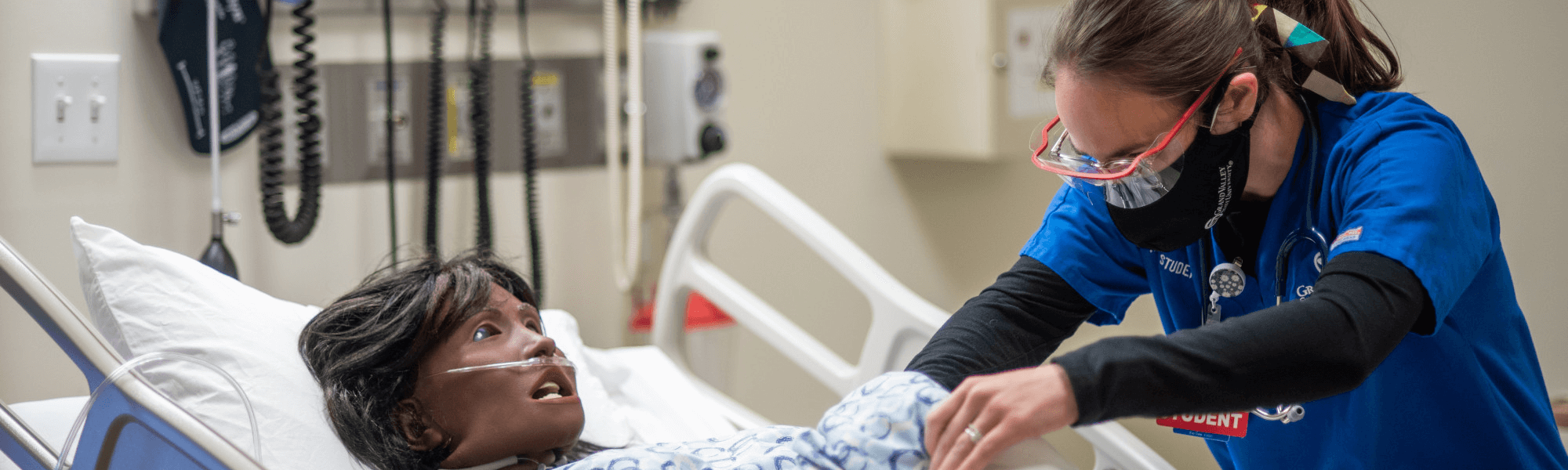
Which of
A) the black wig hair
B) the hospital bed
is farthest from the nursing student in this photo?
the black wig hair

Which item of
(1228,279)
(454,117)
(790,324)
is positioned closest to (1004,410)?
(1228,279)

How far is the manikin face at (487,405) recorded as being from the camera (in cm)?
127

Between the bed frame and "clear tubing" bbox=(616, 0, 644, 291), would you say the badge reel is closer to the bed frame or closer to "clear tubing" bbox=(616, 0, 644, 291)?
the bed frame

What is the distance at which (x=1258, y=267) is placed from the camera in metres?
1.17

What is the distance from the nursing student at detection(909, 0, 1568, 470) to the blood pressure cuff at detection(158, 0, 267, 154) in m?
1.38

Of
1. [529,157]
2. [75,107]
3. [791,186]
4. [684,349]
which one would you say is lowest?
[684,349]

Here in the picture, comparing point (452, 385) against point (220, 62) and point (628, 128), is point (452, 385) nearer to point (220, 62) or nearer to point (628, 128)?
point (220, 62)

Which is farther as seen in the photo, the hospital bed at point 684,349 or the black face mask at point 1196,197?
the black face mask at point 1196,197

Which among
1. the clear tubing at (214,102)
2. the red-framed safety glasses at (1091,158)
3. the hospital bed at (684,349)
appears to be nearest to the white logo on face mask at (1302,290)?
the red-framed safety glasses at (1091,158)

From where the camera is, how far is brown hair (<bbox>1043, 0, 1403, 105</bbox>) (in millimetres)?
981

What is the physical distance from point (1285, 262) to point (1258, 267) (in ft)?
0.20

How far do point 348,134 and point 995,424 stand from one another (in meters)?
1.65

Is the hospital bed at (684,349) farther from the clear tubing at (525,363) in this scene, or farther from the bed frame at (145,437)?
the clear tubing at (525,363)

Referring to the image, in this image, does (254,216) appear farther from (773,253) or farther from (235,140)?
(773,253)
